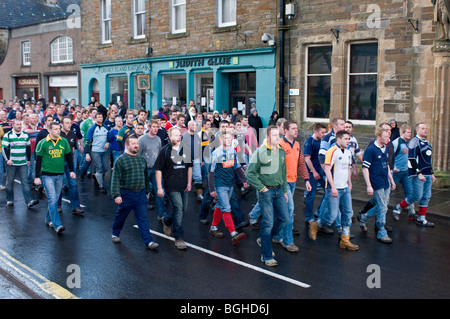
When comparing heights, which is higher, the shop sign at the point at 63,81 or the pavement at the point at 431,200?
the shop sign at the point at 63,81

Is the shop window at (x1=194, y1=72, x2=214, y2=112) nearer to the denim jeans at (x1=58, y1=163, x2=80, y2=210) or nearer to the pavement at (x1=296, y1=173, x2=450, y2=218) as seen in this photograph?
the pavement at (x1=296, y1=173, x2=450, y2=218)

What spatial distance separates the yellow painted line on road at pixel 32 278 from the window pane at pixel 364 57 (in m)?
12.0

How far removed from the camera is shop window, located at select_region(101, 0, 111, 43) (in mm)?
25344

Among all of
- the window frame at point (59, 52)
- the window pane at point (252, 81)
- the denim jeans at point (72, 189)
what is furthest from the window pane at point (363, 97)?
the window frame at point (59, 52)

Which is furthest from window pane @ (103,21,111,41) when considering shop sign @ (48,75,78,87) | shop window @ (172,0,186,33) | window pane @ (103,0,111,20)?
shop window @ (172,0,186,33)

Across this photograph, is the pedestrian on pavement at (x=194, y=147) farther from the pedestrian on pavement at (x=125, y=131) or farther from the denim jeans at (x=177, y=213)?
the pedestrian on pavement at (x=125, y=131)

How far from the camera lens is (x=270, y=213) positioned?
23.5 feet

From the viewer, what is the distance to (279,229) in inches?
297

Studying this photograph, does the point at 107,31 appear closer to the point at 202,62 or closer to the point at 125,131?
the point at 202,62

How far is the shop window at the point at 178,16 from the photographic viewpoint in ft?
69.7

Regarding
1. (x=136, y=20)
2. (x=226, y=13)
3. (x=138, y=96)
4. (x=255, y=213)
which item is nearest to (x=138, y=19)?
(x=136, y=20)

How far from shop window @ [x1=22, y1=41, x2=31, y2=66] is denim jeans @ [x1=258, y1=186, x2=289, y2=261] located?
97.1ft

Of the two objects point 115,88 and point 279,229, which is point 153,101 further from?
point 279,229
